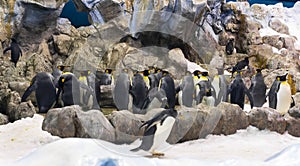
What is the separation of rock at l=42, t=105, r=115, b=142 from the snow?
114 millimetres

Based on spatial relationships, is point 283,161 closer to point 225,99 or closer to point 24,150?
point 24,150

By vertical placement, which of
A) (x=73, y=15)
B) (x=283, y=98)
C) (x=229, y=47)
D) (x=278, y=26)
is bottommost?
(x=283, y=98)

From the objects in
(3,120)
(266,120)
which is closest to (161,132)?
(266,120)

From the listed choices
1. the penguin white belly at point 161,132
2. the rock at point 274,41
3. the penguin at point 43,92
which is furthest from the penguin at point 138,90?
the rock at point 274,41

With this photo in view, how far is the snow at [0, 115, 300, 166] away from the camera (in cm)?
251

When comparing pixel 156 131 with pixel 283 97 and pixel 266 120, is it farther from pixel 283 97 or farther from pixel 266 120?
pixel 283 97

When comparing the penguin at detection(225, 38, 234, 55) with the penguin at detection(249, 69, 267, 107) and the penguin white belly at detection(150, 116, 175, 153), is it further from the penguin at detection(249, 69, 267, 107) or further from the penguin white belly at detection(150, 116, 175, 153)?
the penguin white belly at detection(150, 116, 175, 153)

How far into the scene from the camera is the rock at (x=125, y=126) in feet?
11.7

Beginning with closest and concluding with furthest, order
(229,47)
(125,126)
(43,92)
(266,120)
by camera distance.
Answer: (125,126) → (266,120) → (43,92) → (229,47)

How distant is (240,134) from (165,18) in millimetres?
5665

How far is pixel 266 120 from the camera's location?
4.38m

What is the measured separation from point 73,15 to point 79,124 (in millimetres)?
11076

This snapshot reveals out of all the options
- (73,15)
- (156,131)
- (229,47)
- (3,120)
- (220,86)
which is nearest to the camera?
(156,131)

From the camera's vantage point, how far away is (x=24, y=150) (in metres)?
3.32
